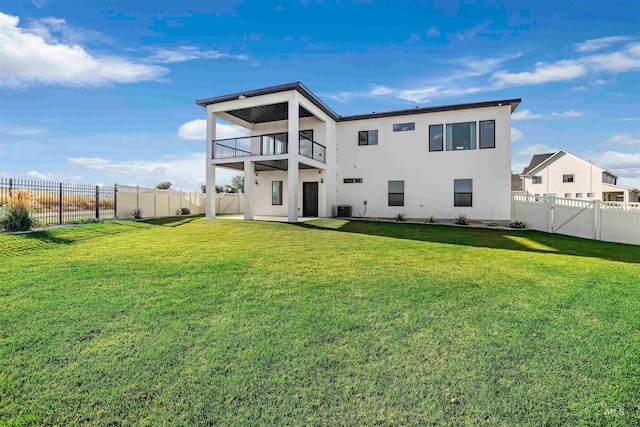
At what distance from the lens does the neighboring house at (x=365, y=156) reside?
15.5 metres

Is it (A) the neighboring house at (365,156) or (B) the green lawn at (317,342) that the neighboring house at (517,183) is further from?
(B) the green lawn at (317,342)

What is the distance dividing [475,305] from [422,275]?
1.35 m

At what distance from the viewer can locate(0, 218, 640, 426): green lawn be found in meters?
2.74

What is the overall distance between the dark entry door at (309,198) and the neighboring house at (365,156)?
0.20 feet

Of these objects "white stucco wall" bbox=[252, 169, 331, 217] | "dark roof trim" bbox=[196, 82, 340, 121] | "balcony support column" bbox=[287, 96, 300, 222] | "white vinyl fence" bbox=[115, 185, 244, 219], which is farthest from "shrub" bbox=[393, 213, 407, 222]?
"white vinyl fence" bbox=[115, 185, 244, 219]

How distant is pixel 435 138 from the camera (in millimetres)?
16938

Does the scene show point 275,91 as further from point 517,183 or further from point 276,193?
point 517,183

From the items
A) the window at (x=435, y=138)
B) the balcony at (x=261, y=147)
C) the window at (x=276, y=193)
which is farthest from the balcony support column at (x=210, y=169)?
the window at (x=435, y=138)

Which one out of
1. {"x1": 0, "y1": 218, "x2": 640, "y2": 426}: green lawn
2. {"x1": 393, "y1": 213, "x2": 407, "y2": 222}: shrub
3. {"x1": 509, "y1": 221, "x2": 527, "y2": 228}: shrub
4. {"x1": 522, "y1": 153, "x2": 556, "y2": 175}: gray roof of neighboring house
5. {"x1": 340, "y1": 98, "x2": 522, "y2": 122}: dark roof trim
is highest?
{"x1": 522, "y1": 153, "x2": 556, "y2": 175}: gray roof of neighboring house

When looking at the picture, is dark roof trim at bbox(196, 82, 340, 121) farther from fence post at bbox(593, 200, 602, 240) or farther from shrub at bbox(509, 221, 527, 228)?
fence post at bbox(593, 200, 602, 240)

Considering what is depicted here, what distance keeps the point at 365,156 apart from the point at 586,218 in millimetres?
10571

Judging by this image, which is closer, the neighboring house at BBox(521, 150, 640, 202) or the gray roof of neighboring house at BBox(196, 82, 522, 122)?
the gray roof of neighboring house at BBox(196, 82, 522, 122)

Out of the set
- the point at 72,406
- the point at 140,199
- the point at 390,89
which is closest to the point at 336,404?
the point at 72,406

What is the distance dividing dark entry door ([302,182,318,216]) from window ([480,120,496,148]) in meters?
9.27
